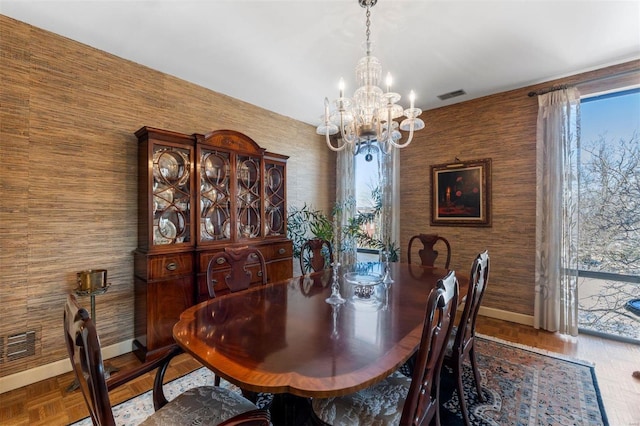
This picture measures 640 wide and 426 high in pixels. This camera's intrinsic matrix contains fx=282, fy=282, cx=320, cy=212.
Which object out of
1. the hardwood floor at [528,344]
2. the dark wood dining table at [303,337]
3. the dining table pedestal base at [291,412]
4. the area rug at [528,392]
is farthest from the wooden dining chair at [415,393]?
the hardwood floor at [528,344]

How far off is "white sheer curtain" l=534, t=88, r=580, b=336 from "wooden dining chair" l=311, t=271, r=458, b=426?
258 centimetres

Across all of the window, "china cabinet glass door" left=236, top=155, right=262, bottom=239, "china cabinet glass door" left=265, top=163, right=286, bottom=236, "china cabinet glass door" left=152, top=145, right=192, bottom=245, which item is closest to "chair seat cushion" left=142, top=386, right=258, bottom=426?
"china cabinet glass door" left=152, top=145, right=192, bottom=245

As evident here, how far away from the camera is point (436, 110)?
393 cm

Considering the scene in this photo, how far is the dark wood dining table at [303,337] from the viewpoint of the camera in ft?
3.17

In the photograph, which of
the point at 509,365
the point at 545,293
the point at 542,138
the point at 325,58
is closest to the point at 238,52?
the point at 325,58

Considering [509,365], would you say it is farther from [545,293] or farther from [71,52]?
[71,52]

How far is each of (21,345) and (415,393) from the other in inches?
114

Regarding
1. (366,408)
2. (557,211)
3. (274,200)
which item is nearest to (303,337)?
(366,408)

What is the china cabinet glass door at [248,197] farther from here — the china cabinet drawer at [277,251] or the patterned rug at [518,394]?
the patterned rug at [518,394]

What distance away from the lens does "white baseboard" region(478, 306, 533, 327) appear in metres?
3.23

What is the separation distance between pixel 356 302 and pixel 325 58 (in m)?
2.22

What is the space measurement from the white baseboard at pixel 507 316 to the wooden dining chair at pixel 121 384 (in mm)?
3306

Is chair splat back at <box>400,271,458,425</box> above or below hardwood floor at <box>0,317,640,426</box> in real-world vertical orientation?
above

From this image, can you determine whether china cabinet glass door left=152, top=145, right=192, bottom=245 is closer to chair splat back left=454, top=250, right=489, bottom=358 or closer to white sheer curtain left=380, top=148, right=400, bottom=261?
chair splat back left=454, top=250, right=489, bottom=358
